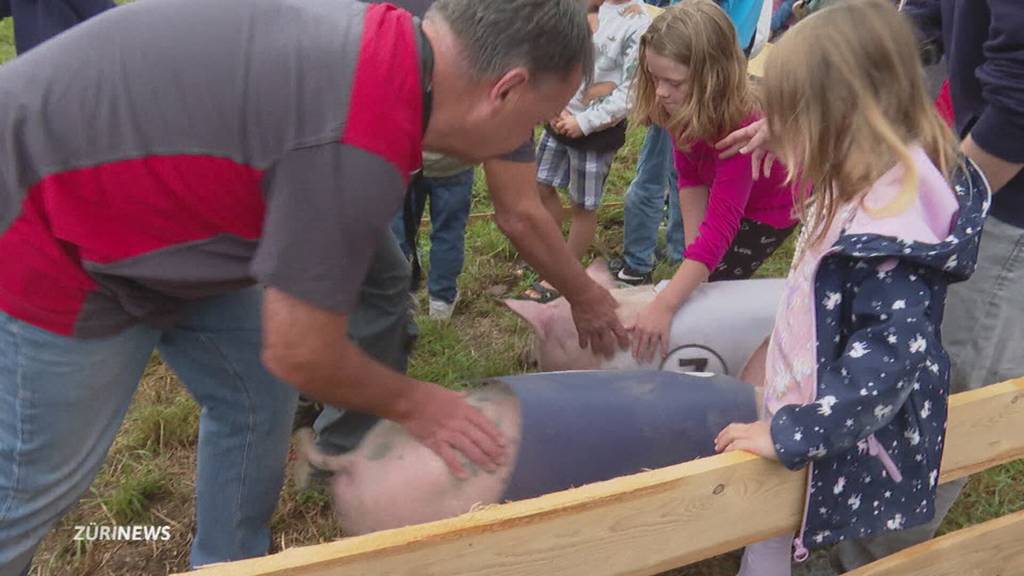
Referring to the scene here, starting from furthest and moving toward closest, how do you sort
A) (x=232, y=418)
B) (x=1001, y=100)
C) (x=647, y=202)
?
(x=647, y=202), (x=232, y=418), (x=1001, y=100)

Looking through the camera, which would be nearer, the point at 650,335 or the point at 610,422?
the point at 610,422

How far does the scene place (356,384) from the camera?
1.49m

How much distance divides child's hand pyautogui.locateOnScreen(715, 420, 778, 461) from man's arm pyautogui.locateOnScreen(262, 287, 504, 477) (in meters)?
0.46

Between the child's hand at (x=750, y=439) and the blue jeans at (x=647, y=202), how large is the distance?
86.9 inches

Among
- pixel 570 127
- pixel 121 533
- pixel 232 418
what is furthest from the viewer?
pixel 570 127

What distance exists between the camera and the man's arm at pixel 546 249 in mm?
2219

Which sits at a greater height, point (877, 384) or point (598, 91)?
point (877, 384)

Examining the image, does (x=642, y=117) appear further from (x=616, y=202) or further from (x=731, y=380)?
(x=616, y=202)

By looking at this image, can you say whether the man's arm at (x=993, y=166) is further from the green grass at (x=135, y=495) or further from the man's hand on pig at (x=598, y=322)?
the green grass at (x=135, y=495)

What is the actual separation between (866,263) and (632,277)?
2.39 meters

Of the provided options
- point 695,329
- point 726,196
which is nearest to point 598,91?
point 726,196

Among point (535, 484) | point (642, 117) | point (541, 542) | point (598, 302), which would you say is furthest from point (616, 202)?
point (541, 542)

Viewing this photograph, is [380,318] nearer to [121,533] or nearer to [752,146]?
[121,533]

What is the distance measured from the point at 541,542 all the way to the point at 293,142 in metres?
0.77
